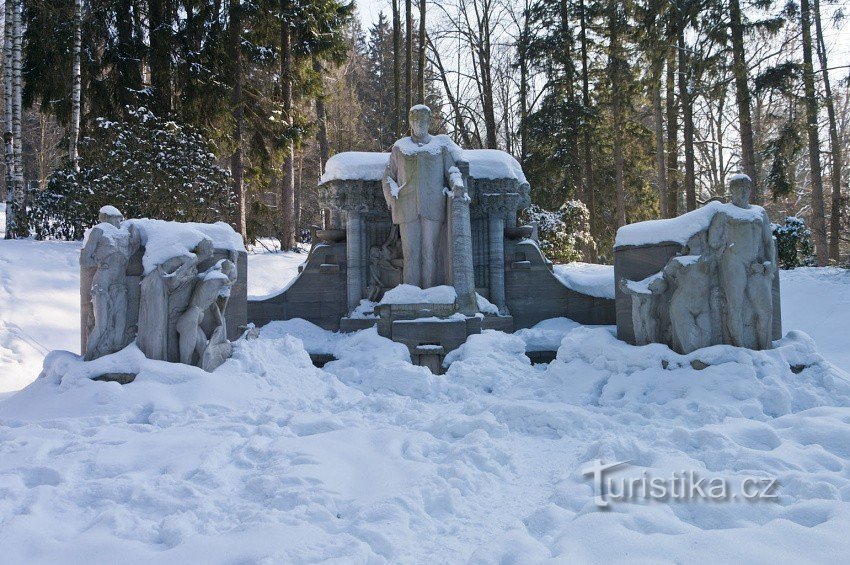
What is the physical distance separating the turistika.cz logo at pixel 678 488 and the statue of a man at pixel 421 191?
5171 millimetres

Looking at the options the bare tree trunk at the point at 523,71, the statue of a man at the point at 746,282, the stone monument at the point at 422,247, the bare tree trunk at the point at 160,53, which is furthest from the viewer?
the bare tree trunk at the point at 523,71

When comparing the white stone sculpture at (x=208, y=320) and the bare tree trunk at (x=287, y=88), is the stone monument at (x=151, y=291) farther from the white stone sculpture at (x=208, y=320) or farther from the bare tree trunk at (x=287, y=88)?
the bare tree trunk at (x=287, y=88)

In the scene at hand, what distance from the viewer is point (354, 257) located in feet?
30.0

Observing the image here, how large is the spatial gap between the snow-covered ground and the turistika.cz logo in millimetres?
57

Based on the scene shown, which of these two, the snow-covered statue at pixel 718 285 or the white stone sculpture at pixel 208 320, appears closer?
the white stone sculpture at pixel 208 320

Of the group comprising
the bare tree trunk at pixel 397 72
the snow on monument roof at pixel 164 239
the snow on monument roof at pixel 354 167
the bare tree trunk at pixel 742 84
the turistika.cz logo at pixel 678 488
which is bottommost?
the turistika.cz logo at pixel 678 488

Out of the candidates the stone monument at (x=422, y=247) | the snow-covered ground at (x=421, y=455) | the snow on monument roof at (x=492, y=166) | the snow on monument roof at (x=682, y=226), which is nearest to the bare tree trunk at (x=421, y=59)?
the snow on monument roof at (x=492, y=166)

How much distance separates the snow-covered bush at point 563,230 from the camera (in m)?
17.8

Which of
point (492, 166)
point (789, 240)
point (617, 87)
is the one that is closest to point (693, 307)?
point (492, 166)

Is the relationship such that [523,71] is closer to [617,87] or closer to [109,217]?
[617,87]

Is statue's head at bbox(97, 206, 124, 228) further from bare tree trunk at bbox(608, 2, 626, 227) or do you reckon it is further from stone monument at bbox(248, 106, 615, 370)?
bare tree trunk at bbox(608, 2, 626, 227)

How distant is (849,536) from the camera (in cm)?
247

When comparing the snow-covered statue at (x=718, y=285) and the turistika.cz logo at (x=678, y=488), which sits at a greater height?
the snow-covered statue at (x=718, y=285)

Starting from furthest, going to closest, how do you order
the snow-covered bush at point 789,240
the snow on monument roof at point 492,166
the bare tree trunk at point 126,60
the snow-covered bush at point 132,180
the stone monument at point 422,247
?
the bare tree trunk at point 126,60
the snow-covered bush at point 789,240
the snow-covered bush at point 132,180
the snow on monument roof at point 492,166
the stone monument at point 422,247
